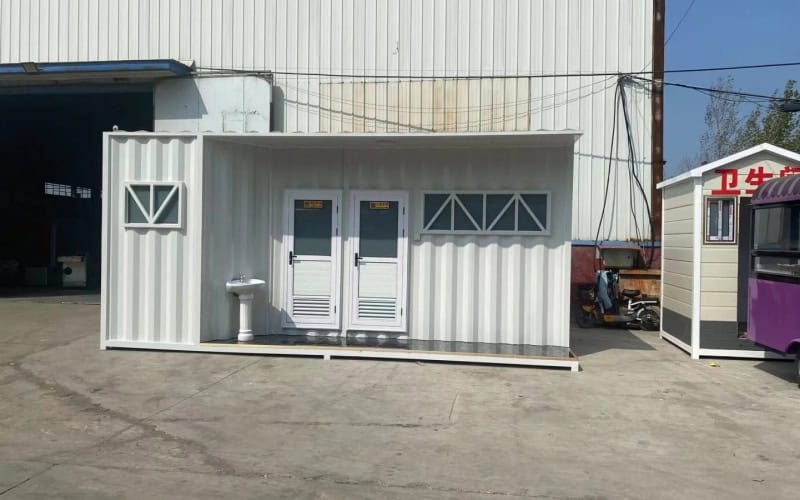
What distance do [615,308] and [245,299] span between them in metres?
7.24

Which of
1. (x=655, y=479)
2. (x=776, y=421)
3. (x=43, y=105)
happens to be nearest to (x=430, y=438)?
Answer: (x=655, y=479)

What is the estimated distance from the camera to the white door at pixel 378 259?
33.0ft

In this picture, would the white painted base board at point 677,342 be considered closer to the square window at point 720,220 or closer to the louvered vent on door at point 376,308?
the square window at point 720,220

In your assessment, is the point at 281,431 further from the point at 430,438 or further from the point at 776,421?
the point at 776,421

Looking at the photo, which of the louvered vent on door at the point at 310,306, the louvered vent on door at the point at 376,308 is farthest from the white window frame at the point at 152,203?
the louvered vent on door at the point at 376,308

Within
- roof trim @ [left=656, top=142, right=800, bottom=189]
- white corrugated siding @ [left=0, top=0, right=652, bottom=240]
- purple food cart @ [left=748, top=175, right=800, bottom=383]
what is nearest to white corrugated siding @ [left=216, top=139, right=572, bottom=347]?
roof trim @ [left=656, top=142, right=800, bottom=189]

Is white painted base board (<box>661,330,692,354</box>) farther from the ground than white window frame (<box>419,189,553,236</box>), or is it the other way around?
white window frame (<box>419,189,553,236</box>)

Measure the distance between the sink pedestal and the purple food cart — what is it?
22.5 ft

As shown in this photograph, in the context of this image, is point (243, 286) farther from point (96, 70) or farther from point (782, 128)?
point (782, 128)

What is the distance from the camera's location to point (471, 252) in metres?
9.84

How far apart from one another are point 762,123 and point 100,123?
929 inches

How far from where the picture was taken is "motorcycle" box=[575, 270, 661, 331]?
12805mm

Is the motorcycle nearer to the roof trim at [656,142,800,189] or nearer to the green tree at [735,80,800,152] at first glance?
the roof trim at [656,142,800,189]

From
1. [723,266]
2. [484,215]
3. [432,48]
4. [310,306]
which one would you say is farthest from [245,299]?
[432,48]
